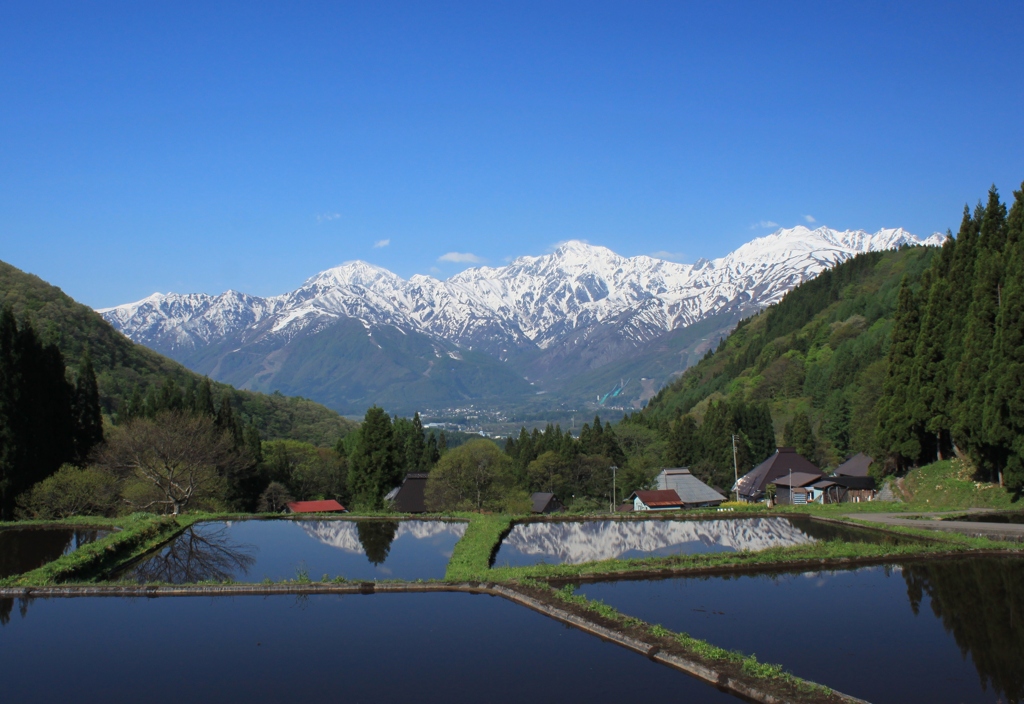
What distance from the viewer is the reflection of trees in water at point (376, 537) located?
23097 mm

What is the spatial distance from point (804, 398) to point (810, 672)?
9483 centimetres

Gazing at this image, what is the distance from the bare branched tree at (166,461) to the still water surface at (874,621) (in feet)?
78.1

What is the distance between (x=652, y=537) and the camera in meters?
26.5

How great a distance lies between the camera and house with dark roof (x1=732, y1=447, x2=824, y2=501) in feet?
199

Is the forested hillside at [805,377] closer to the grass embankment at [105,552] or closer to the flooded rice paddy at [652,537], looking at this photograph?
the flooded rice paddy at [652,537]

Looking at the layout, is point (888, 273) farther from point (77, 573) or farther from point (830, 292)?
point (77, 573)

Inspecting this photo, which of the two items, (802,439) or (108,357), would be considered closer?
(802,439)

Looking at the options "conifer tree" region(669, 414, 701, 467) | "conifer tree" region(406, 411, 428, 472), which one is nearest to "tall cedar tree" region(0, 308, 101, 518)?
"conifer tree" region(406, 411, 428, 472)

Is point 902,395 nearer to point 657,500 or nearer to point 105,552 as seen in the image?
point 657,500

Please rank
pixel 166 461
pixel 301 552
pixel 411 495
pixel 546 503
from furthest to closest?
pixel 546 503 < pixel 411 495 < pixel 166 461 < pixel 301 552

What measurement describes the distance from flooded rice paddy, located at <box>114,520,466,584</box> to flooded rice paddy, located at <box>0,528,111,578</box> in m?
2.67

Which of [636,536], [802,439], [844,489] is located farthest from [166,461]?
[802,439]

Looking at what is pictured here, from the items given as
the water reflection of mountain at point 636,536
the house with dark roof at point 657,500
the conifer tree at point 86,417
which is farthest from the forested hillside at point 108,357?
the water reflection of mountain at point 636,536

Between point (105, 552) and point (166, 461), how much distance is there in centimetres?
1460
